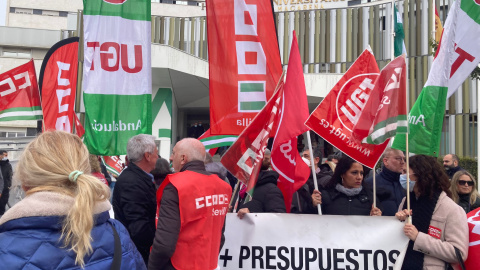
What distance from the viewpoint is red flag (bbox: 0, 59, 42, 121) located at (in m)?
8.16

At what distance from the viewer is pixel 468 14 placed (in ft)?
20.5

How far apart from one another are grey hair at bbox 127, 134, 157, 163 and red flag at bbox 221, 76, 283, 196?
0.65 meters

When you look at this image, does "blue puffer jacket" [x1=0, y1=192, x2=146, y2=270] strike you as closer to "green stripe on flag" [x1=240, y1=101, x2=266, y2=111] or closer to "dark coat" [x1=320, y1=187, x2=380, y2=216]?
"dark coat" [x1=320, y1=187, x2=380, y2=216]

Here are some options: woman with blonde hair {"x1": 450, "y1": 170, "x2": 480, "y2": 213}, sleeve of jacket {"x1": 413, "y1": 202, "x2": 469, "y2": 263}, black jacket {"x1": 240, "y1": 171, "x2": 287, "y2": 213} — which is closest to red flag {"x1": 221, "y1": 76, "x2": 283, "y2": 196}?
black jacket {"x1": 240, "y1": 171, "x2": 287, "y2": 213}

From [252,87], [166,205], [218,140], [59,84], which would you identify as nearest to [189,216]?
[166,205]

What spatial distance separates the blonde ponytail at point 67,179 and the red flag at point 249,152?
110 inches

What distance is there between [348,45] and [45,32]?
27.0m

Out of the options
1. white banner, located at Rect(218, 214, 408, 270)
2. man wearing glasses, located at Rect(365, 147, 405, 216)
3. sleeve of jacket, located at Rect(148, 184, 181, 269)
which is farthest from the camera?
man wearing glasses, located at Rect(365, 147, 405, 216)

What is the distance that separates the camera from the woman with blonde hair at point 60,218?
73.1 inches

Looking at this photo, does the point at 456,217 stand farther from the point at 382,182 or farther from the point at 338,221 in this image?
the point at 382,182

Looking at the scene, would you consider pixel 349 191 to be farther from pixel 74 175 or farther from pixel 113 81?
pixel 74 175

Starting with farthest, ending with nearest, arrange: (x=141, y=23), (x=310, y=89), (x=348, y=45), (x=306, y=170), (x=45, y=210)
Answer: (x=348, y=45) < (x=310, y=89) < (x=141, y=23) < (x=306, y=170) < (x=45, y=210)

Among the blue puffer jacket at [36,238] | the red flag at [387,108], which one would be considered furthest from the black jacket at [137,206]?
the blue puffer jacket at [36,238]

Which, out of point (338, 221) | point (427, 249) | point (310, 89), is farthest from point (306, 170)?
point (310, 89)
